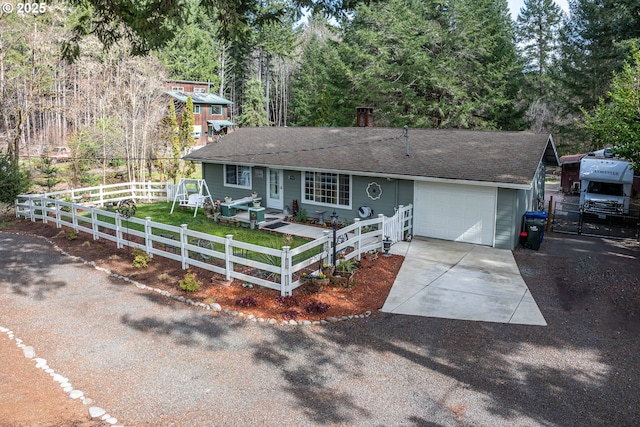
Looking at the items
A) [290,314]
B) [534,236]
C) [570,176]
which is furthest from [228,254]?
[570,176]

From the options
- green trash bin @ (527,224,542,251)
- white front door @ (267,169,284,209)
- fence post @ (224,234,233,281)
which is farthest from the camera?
white front door @ (267,169,284,209)

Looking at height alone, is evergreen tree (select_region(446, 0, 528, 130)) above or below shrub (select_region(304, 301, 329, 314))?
above

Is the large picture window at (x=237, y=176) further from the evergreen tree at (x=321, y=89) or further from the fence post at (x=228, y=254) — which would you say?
the fence post at (x=228, y=254)

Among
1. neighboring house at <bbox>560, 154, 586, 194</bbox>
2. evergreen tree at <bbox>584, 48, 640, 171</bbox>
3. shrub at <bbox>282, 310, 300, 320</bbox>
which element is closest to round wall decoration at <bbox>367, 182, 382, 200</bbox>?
evergreen tree at <bbox>584, 48, 640, 171</bbox>

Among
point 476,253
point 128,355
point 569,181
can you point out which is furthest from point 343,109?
point 128,355

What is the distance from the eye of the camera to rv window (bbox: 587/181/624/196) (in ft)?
66.2

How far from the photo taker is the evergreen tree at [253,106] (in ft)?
165

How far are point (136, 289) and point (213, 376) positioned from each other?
14.4 ft

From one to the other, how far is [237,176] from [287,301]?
38.1 feet

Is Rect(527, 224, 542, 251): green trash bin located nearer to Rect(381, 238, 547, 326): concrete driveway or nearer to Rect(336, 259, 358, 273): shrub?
Rect(381, 238, 547, 326): concrete driveway

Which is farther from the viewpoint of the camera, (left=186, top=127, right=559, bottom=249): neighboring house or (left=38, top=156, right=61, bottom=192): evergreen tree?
(left=38, top=156, right=61, bottom=192): evergreen tree

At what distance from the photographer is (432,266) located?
12.1m

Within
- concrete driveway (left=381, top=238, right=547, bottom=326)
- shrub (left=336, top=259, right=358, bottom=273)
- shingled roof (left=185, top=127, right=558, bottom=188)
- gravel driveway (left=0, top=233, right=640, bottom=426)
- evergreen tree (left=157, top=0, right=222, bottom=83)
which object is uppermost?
evergreen tree (left=157, top=0, right=222, bottom=83)

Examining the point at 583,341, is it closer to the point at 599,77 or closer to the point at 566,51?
the point at 599,77
